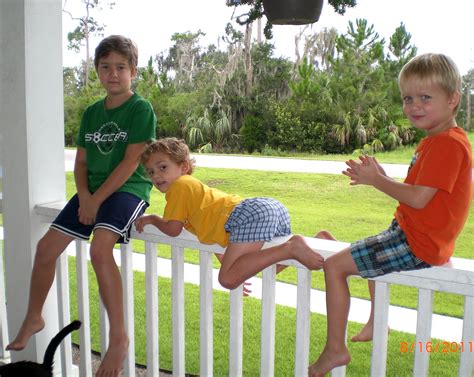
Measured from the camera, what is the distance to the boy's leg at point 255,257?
1262 millimetres

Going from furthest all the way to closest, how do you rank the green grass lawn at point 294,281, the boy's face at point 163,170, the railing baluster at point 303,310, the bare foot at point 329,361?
1. the green grass lawn at point 294,281
2. the boy's face at point 163,170
3. the railing baluster at point 303,310
4. the bare foot at point 329,361

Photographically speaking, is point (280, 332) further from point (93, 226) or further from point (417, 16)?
point (417, 16)

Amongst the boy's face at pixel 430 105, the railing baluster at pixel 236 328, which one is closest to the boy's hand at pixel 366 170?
the boy's face at pixel 430 105

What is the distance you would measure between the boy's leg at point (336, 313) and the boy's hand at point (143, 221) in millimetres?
545

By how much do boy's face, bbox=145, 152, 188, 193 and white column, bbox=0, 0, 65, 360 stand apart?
53 cm

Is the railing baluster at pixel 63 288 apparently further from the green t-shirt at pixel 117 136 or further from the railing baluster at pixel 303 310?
the railing baluster at pixel 303 310

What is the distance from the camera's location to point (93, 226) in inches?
66.0

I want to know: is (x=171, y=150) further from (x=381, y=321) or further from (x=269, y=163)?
(x=269, y=163)

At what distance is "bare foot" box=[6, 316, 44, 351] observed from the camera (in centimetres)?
170

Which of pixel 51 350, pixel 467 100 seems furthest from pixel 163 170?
pixel 467 100

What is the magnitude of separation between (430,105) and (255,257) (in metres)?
0.53

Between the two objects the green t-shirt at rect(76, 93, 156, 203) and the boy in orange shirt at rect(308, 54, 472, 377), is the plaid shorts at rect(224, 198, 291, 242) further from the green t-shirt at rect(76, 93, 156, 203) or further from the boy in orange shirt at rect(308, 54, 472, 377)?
the green t-shirt at rect(76, 93, 156, 203)

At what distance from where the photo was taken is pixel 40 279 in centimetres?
174

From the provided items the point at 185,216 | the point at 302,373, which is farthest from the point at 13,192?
the point at 302,373
